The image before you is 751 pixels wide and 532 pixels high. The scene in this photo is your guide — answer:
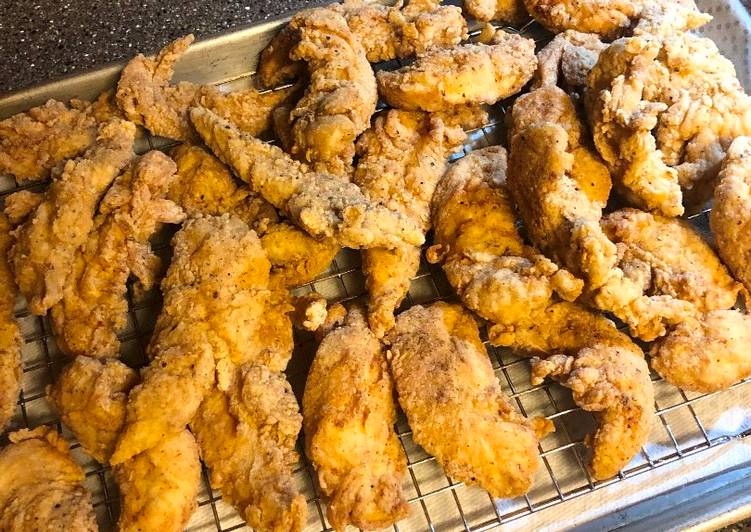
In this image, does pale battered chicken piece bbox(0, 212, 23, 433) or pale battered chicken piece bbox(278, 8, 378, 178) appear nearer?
pale battered chicken piece bbox(0, 212, 23, 433)

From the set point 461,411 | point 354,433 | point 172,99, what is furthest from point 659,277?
point 172,99

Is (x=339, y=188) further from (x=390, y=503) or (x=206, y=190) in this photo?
(x=390, y=503)

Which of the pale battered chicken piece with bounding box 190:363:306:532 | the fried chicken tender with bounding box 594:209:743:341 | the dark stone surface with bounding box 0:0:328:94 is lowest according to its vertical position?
the pale battered chicken piece with bounding box 190:363:306:532

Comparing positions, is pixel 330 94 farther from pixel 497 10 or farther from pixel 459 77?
pixel 497 10

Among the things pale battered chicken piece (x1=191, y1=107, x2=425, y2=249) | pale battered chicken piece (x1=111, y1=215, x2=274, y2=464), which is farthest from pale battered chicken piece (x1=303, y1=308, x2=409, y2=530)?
pale battered chicken piece (x1=191, y1=107, x2=425, y2=249)

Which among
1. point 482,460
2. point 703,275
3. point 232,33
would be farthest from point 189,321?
point 703,275

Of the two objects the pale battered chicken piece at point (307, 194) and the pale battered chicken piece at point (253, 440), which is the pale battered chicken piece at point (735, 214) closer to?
the pale battered chicken piece at point (307, 194)

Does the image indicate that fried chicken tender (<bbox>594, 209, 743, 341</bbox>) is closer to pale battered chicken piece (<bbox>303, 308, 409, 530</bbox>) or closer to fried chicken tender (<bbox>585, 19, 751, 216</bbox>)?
fried chicken tender (<bbox>585, 19, 751, 216</bbox>)
